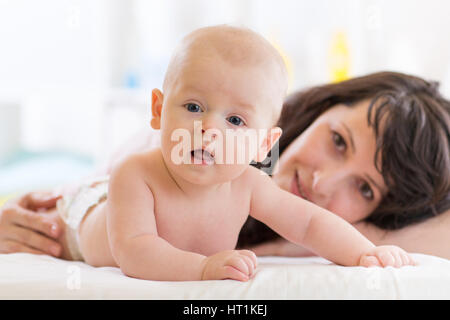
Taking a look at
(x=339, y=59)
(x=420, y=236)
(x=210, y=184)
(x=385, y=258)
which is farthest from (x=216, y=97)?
(x=339, y=59)

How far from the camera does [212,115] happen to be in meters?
0.83

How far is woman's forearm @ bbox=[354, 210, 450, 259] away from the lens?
131 centimetres

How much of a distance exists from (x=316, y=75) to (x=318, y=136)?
88.6 inches

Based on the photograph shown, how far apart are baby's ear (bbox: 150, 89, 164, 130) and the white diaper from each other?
14.2 inches

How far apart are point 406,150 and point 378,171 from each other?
10 centimetres

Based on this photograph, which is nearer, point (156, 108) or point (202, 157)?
point (202, 157)

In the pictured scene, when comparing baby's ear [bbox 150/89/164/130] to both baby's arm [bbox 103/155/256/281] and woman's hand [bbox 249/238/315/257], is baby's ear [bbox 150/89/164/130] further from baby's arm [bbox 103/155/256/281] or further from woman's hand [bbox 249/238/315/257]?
woman's hand [bbox 249/238/315/257]

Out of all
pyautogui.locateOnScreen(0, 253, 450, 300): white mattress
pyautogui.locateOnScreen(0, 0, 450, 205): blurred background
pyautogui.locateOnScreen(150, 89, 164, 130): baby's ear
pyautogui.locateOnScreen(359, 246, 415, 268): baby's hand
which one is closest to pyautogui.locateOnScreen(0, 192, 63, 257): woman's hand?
pyautogui.locateOnScreen(0, 253, 450, 300): white mattress

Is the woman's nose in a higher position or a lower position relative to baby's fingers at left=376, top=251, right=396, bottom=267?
higher

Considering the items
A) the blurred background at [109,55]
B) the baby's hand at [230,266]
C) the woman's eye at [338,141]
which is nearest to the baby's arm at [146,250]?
the baby's hand at [230,266]

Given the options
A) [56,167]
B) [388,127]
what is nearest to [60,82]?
[56,167]

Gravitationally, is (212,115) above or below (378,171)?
above

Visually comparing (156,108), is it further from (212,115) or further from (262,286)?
(262,286)

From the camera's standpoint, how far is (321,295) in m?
0.77
